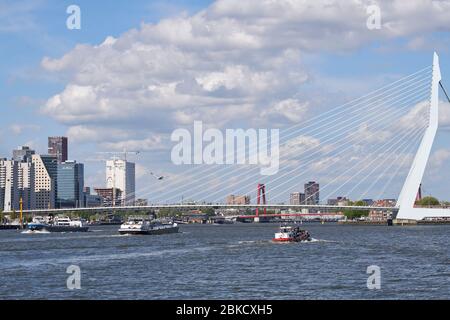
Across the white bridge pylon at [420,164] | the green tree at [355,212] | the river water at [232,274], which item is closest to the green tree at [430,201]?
the green tree at [355,212]

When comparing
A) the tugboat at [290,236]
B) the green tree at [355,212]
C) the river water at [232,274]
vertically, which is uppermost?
the green tree at [355,212]

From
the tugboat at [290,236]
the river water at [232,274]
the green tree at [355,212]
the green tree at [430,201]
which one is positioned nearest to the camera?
the river water at [232,274]

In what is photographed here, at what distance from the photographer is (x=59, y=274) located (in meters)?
34.5

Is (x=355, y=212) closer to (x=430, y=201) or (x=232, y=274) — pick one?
(x=430, y=201)

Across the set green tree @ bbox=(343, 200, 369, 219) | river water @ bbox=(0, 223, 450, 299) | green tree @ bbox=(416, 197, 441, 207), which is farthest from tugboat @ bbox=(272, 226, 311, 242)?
green tree @ bbox=(343, 200, 369, 219)

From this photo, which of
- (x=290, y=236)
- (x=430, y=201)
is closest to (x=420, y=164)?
(x=290, y=236)

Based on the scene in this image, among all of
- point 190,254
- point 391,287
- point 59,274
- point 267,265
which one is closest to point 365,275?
point 391,287

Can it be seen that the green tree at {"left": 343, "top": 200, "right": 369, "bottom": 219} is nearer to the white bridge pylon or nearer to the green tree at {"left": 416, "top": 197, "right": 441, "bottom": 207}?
the green tree at {"left": 416, "top": 197, "right": 441, "bottom": 207}

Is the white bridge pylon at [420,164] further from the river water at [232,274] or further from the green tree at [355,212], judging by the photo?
the green tree at [355,212]

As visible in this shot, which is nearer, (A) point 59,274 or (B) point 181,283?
(B) point 181,283
